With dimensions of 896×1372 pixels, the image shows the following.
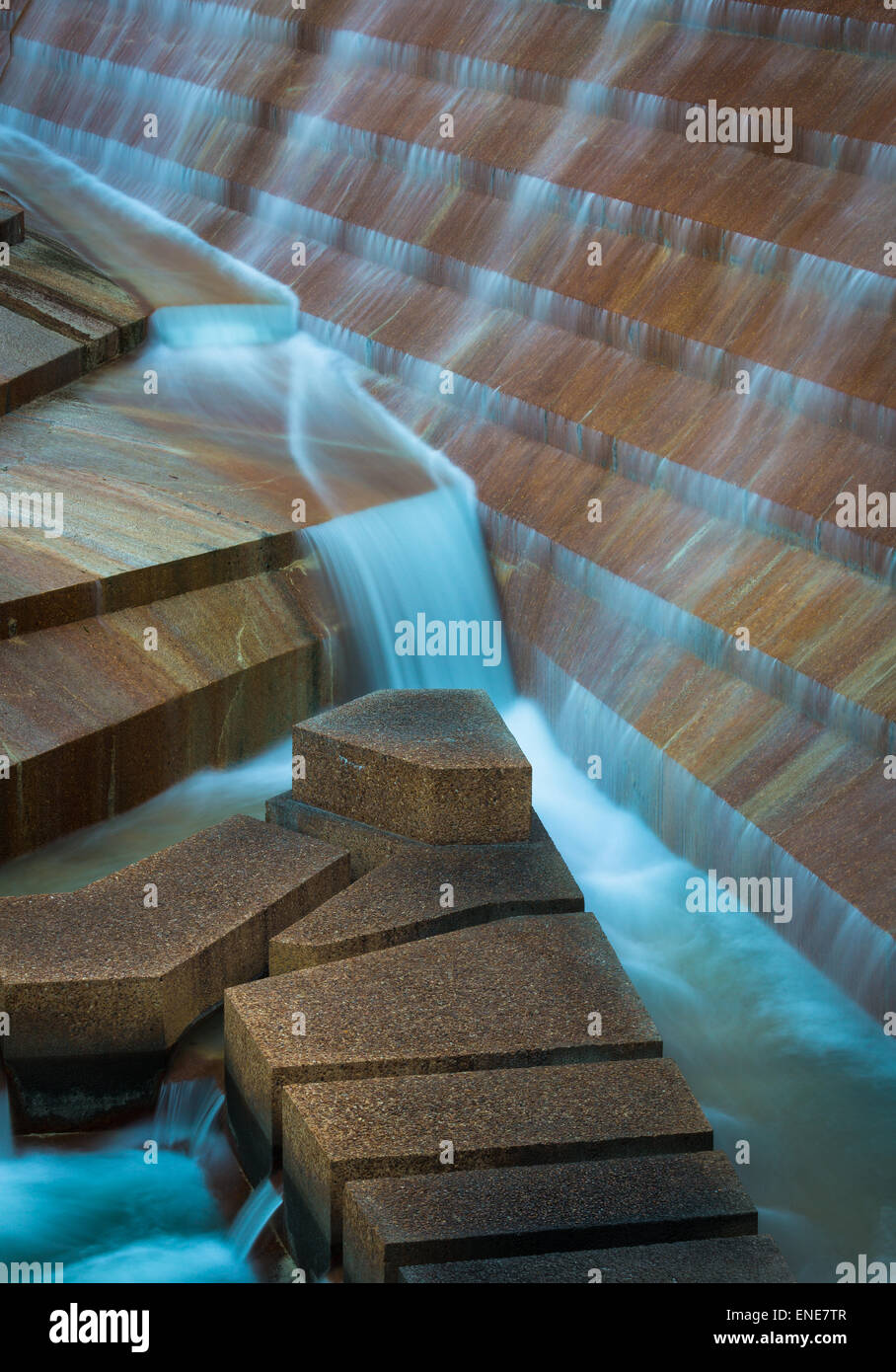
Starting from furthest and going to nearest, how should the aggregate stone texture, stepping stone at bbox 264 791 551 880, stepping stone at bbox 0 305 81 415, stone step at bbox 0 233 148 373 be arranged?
stone step at bbox 0 233 148 373, stepping stone at bbox 0 305 81 415, stepping stone at bbox 264 791 551 880, the aggregate stone texture

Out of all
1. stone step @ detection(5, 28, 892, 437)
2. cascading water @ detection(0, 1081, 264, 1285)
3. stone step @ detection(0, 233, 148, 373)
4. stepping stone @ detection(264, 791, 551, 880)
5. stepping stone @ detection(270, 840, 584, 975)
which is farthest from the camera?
stone step @ detection(0, 233, 148, 373)

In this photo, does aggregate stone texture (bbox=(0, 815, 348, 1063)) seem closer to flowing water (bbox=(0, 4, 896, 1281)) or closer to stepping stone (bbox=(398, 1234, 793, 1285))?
flowing water (bbox=(0, 4, 896, 1281))

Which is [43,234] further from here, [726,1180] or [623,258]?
[726,1180]

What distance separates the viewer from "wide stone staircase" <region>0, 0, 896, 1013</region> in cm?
795

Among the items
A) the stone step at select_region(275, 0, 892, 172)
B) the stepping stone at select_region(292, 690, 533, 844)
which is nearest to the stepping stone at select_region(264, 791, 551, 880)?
the stepping stone at select_region(292, 690, 533, 844)

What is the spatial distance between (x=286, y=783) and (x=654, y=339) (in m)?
3.47

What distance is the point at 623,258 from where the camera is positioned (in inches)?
412

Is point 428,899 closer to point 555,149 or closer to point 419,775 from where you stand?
point 419,775

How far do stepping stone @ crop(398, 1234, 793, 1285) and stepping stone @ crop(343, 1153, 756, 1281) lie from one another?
0.09 m

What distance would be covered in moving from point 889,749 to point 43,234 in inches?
344

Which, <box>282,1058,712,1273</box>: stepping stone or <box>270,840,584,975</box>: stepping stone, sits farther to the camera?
<box>270,840,584,975</box>: stepping stone

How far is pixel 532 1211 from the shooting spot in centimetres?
519

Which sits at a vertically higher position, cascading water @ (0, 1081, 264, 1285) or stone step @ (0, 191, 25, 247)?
stone step @ (0, 191, 25, 247)

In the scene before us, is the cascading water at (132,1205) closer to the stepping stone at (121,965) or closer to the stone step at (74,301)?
the stepping stone at (121,965)
